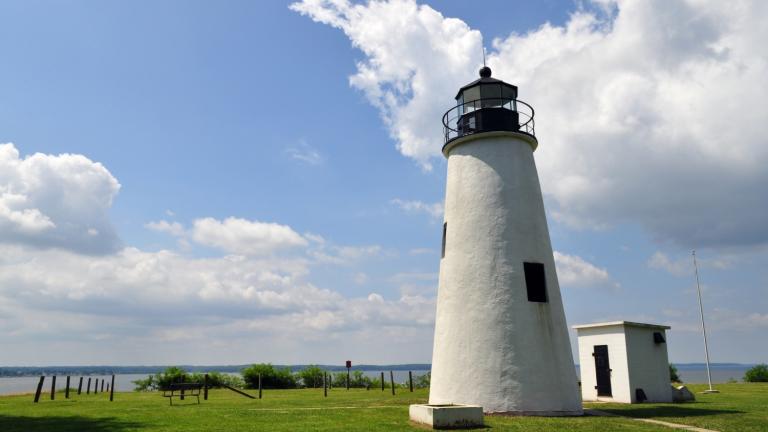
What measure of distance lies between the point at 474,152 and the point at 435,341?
6167 mm

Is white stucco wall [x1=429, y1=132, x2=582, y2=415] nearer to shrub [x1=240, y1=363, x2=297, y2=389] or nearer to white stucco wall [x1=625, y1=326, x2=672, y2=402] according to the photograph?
white stucco wall [x1=625, y1=326, x2=672, y2=402]

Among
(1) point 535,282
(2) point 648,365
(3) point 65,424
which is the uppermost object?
(1) point 535,282

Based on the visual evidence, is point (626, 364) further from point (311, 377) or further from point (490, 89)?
point (311, 377)

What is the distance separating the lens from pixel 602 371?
2133 cm

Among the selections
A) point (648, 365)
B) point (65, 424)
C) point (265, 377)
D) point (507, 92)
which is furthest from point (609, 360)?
point (265, 377)

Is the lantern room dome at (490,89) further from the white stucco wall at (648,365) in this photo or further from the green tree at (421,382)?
the green tree at (421,382)

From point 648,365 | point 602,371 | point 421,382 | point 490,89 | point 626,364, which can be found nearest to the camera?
point 490,89

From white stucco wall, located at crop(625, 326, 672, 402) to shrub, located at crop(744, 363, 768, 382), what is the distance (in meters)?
22.1

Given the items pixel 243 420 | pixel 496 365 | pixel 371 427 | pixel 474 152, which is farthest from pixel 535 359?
pixel 243 420

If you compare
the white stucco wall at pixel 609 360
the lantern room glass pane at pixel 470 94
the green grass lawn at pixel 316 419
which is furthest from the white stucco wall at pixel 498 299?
the white stucco wall at pixel 609 360

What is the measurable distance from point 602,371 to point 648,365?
168 centimetres

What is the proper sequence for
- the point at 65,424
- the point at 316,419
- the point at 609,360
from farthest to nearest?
1. the point at 609,360
2. the point at 316,419
3. the point at 65,424

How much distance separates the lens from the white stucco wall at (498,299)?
603 inches

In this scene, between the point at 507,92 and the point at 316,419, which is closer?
the point at 316,419
